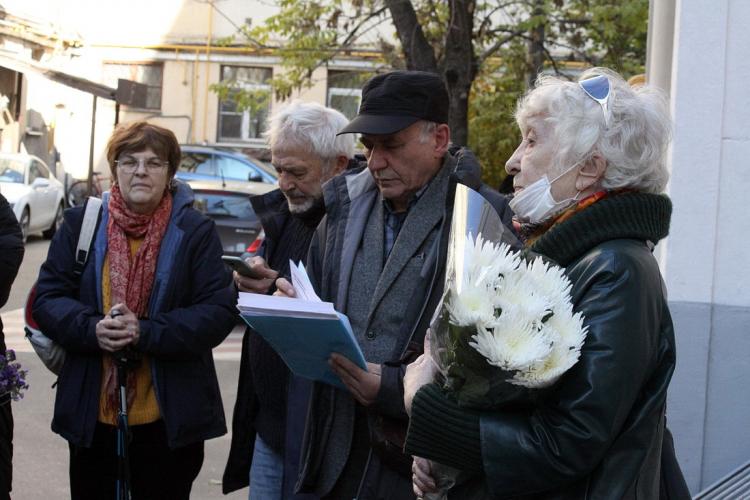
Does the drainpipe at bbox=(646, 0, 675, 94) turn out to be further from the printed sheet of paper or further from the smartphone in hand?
the printed sheet of paper

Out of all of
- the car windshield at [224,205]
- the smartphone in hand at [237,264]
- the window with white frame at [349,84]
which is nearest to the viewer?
the smartphone in hand at [237,264]

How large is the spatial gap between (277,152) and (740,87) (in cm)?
223

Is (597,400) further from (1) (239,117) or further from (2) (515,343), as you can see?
(1) (239,117)

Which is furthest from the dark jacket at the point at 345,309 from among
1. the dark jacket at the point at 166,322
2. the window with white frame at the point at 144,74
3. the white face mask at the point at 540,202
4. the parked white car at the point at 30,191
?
the window with white frame at the point at 144,74

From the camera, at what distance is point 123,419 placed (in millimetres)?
4164

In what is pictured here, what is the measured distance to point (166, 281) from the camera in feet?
14.3

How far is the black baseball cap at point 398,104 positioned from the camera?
135 inches

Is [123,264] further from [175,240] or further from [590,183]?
[590,183]

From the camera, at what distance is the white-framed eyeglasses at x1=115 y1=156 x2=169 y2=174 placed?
4426 mm

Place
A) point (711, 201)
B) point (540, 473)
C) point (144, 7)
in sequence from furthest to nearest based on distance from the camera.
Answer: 1. point (144, 7)
2. point (711, 201)
3. point (540, 473)

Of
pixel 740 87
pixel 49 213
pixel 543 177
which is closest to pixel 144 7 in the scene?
pixel 49 213

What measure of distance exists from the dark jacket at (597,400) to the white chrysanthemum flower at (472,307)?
24cm

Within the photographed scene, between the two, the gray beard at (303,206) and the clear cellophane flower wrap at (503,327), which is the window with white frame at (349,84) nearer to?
the gray beard at (303,206)

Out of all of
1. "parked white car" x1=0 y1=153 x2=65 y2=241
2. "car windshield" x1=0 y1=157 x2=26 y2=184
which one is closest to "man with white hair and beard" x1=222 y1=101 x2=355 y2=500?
"parked white car" x1=0 y1=153 x2=65 y2=241
